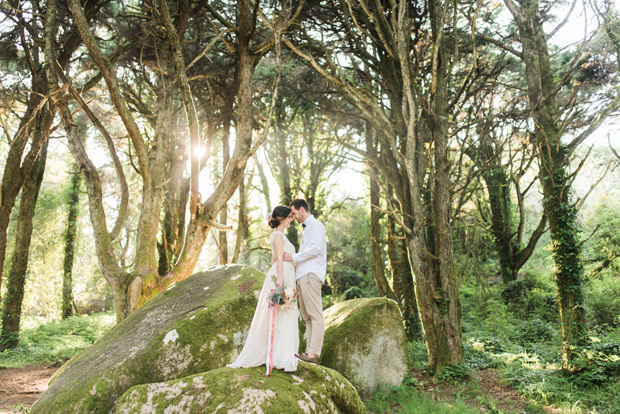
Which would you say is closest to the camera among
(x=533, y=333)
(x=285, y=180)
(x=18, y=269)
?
(x=533, y=333)

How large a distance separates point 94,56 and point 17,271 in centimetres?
771

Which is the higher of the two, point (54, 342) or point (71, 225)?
point (71, 225)

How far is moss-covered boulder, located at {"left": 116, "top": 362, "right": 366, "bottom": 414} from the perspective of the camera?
3791 mm

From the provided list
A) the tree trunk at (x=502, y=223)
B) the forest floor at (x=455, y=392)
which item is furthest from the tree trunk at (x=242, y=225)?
the tree trunk at (x=502, y=223)

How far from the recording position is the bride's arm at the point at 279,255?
4.66m

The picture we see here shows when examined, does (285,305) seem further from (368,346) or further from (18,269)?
(18,269)

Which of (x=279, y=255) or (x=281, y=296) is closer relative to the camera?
(x=281, y=296)

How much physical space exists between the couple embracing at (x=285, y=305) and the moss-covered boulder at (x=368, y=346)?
187 centimetres

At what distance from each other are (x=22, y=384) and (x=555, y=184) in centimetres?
1108

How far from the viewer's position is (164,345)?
17.6 feet

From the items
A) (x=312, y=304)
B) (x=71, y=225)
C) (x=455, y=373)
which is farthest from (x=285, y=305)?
(x=71, y=225)

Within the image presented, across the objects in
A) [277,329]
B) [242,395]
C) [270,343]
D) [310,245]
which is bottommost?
[242,395]

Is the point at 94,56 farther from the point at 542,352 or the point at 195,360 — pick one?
the point at 542,352

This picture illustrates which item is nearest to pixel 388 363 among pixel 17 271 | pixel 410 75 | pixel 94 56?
pixel 410 75
